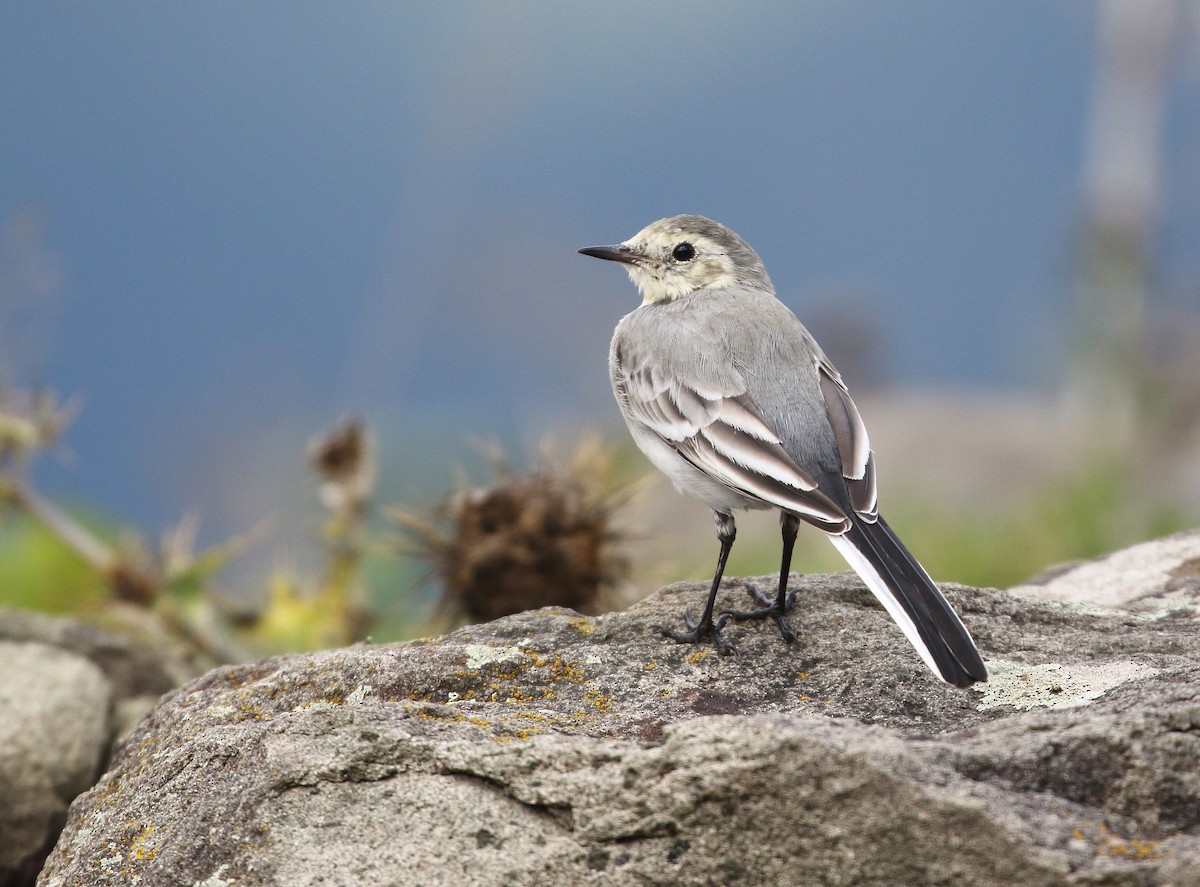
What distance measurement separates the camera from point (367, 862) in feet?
10.4

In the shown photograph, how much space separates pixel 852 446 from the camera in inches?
171

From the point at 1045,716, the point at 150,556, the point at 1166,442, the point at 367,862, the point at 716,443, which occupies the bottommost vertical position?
the point at 367,862

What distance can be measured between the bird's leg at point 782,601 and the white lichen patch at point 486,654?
795 mm

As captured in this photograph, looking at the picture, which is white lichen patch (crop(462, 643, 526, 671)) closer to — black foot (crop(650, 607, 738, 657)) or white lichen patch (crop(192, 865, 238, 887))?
black foot (crop(650, 607, 738, 657))

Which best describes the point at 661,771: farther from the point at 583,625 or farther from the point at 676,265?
the point at 676,265

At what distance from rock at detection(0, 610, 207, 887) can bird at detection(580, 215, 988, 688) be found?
2623 millimetres

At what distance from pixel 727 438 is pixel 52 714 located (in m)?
3.07

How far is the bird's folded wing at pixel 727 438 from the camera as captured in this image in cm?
407

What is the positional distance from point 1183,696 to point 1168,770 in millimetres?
290

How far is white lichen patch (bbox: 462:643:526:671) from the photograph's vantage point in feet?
13.3

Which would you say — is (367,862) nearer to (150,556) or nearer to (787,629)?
(787,629)

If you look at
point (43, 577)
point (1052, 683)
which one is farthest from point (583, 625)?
point (43, 577)

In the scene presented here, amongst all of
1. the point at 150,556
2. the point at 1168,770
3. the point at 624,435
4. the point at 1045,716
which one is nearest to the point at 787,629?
the point at 1045,716

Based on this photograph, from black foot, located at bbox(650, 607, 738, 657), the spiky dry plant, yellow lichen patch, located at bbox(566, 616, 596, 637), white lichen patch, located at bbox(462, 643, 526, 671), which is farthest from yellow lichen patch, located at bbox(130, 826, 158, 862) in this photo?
the spiky dry plant
